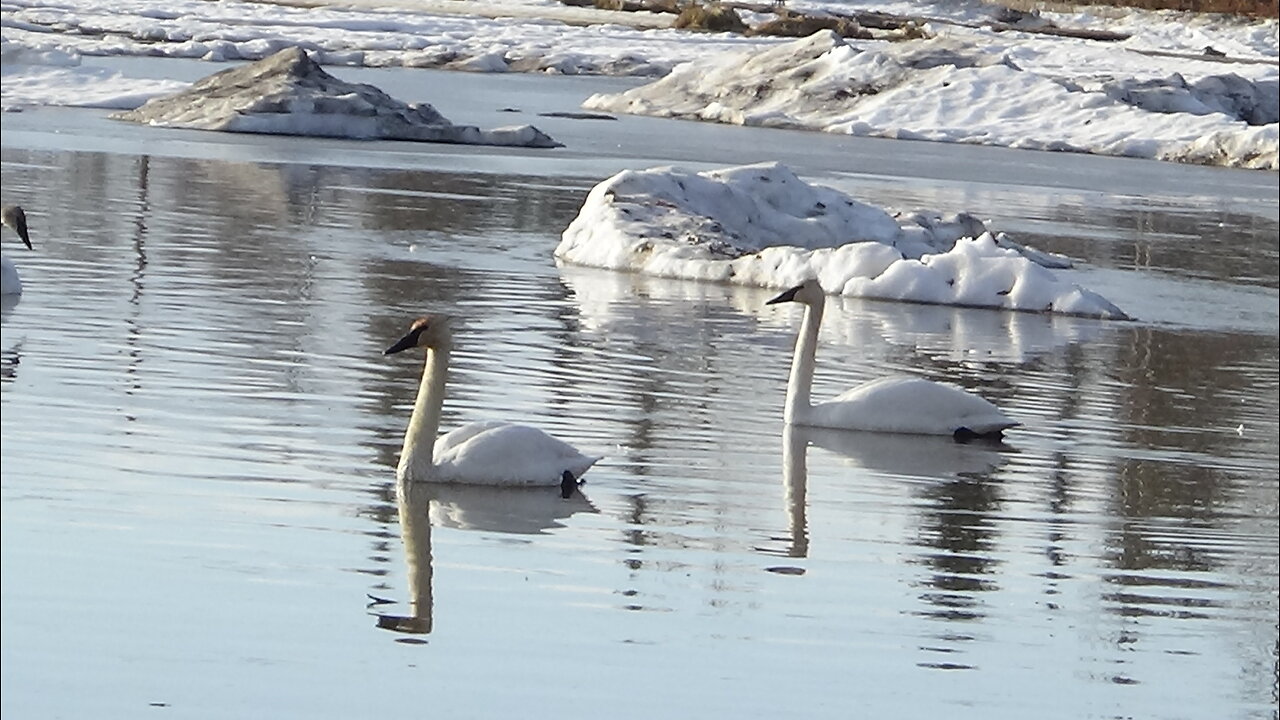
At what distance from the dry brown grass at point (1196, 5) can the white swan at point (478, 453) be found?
93.3 ft

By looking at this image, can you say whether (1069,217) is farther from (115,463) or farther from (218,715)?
(218,715)

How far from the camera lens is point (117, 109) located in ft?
97.3

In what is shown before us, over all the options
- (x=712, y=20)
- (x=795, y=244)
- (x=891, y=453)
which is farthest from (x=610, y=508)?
(x=712, y=20)

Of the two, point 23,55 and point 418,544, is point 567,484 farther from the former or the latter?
point 23,55

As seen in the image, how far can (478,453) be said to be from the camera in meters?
7.90

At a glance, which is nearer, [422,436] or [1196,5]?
[422,436]

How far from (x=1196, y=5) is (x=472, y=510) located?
3887cm

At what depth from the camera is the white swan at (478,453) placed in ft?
25.8

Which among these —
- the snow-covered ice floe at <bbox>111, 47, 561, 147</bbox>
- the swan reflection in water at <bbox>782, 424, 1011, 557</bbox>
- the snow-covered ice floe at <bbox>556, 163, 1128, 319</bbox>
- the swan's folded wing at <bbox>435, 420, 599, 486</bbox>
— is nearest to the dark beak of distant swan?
the swan's folded wing at <bbox>435, 420, 599, 486</bbox>

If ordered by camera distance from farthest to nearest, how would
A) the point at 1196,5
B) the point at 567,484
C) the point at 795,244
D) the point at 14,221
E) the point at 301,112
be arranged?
the point at 1196,5
the point at 301,112
the point at 795,244
the point at 567,484
the point at 14,221

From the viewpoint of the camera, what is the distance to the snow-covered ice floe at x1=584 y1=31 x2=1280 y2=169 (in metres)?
34.3

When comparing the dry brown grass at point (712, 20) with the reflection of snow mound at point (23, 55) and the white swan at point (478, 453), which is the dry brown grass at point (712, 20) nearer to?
the white swan at point (478, 453)

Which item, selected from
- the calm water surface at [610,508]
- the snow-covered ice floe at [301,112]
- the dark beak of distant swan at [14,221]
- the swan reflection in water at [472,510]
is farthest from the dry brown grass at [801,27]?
the dark beak of distant swan at [14,221]

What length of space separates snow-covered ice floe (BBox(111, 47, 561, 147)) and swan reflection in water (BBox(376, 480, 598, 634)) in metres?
20.0
